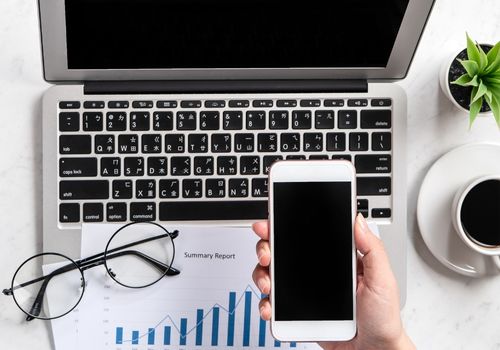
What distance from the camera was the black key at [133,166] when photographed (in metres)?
0.68

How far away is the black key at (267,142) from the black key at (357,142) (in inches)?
3.6

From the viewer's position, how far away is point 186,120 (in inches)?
27.0

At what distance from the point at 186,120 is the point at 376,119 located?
0.23m

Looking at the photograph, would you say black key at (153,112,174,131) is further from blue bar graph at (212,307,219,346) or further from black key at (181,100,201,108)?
blue bar graph at (212,307,219,346)

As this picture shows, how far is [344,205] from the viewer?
24.0 inches

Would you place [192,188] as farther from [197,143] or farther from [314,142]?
[314,142]

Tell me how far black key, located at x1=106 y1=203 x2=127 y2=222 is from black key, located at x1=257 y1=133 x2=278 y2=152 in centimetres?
18

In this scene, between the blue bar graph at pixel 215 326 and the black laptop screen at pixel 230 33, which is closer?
the black laptop screen at pixel 230 33

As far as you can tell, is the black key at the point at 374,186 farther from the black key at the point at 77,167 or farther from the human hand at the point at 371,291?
the black key at the point at 77,167

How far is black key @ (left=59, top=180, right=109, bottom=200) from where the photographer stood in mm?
677

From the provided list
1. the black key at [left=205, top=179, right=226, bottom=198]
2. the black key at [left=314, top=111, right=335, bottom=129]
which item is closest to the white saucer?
the black key at [left=314, top=111, right=335, bottom=129]

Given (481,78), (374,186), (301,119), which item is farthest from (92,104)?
(481,78)

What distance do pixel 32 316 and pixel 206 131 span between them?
311 millimetres

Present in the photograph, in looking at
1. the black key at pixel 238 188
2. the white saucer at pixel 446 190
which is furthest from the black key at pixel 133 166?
the white saucer at pixel 446 190
